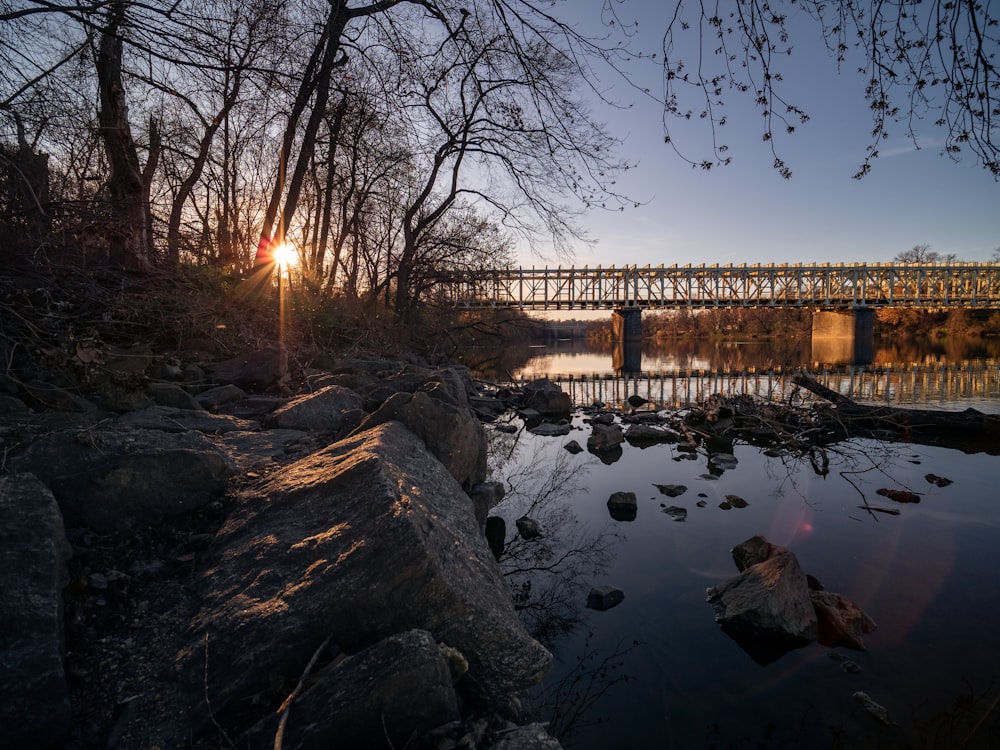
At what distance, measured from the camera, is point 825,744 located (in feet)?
9.27

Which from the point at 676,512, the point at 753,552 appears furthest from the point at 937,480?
the point at 753,552

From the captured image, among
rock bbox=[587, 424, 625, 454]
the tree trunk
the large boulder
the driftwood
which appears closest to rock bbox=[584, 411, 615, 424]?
rock bbox=[587, 424, 625, 454]

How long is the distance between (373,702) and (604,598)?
9.76 ft

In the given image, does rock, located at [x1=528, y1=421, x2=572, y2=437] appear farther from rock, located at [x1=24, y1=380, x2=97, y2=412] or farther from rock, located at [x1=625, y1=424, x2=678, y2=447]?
rock, located at [x1=24, y1=380, x2=97, y2=412]

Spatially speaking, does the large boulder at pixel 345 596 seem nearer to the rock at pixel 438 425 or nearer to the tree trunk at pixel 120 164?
the rock at pixel 438 425

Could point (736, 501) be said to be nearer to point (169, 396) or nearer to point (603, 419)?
point (603, 419)

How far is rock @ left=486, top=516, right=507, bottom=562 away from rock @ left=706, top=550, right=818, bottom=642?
2211mm

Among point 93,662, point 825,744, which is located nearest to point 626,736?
point 825,744

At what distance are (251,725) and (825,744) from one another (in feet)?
10.1

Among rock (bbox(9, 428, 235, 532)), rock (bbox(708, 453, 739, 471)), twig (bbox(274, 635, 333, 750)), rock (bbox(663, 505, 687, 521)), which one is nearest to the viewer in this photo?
twig (bbox(274, 635, 333, 750))

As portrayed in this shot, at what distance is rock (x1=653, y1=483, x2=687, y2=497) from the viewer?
23.4ft

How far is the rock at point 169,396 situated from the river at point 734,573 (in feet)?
12.6

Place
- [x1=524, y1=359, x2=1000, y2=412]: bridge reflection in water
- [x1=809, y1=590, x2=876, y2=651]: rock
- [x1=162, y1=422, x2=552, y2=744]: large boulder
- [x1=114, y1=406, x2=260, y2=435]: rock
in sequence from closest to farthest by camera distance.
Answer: [x1=162, y1=422, x2=552, y2=744]: large boulder < [x1=809, y1=590, x2=876, y2=651]: rock < [x1=114, y1=406, x2=260, y2=435]: rock < [x1=524, y1=359, x2=1000, y2=412]: bridge reflection in water

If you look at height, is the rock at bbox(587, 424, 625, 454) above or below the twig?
below
